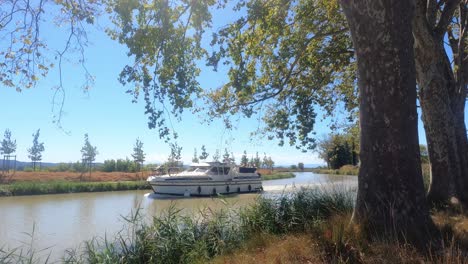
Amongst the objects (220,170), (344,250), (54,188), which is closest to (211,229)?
(344,250)

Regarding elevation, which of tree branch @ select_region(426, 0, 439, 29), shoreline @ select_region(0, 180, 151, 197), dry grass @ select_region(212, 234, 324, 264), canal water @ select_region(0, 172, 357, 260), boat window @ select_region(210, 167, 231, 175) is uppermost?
tree branch @ select_region(426, 0, 439, 29)

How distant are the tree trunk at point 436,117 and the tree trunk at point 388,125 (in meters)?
3.39

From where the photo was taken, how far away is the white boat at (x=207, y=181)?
86.8 feet

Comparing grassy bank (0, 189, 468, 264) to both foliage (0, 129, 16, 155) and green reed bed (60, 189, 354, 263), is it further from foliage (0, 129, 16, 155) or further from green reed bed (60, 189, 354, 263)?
foliage (0, 129, 16, 155)

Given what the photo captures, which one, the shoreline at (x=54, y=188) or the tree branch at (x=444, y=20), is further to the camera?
the shoreline at (x=54, y=188)

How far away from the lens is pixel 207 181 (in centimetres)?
2738

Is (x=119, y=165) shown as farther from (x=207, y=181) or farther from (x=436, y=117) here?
(x=436, y=117)

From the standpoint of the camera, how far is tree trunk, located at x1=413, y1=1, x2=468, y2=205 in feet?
25.2

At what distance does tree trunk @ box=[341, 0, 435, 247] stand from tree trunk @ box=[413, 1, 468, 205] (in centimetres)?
339

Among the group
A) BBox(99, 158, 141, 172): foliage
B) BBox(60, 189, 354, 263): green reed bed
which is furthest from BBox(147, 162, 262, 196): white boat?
BBox(99, 158, 141, 172): foliage

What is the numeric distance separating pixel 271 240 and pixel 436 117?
185 inches

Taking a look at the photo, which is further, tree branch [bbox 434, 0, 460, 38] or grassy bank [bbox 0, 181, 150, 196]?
grassy bank [bbox 0, 181, 150, 196]

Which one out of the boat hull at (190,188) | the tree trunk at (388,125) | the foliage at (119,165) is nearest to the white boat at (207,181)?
the boat hull at (190,188)

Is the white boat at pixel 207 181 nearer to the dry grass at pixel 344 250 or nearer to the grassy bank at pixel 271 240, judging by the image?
the grassy bank at pixel 271 240
